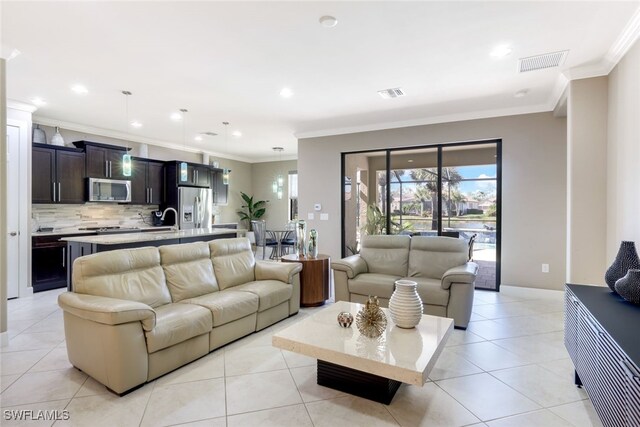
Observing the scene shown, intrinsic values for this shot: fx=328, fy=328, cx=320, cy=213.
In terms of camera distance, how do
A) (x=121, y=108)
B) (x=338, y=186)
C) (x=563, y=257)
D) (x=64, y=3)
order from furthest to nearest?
(x=338, y=186) < (x=121, y=108) < (x=563, y=257) < (x=64, y=3)

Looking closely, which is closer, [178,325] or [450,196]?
[178,325]

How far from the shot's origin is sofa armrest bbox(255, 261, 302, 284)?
3.78m

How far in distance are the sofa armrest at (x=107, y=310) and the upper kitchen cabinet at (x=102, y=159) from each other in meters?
4.11

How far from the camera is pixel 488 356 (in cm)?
286

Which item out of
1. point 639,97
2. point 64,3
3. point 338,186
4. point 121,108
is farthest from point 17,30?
point 639,97

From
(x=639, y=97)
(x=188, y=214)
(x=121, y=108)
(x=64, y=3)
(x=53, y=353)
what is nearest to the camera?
(x=64, y=3)

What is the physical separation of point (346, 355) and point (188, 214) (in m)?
6.15

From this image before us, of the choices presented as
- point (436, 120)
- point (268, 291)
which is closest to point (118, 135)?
point (268, 291)

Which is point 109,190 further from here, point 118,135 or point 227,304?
point 227,304

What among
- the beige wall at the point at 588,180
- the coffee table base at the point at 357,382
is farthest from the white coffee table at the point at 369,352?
the beige wall at the point at 588,180

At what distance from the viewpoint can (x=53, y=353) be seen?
2.89m

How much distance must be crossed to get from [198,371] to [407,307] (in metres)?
1.70

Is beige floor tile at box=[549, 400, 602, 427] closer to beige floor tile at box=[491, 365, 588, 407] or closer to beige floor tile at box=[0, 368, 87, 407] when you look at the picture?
beige floor tile at box=[491, 365, 588, 407]

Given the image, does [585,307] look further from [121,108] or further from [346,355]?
[121,108]
